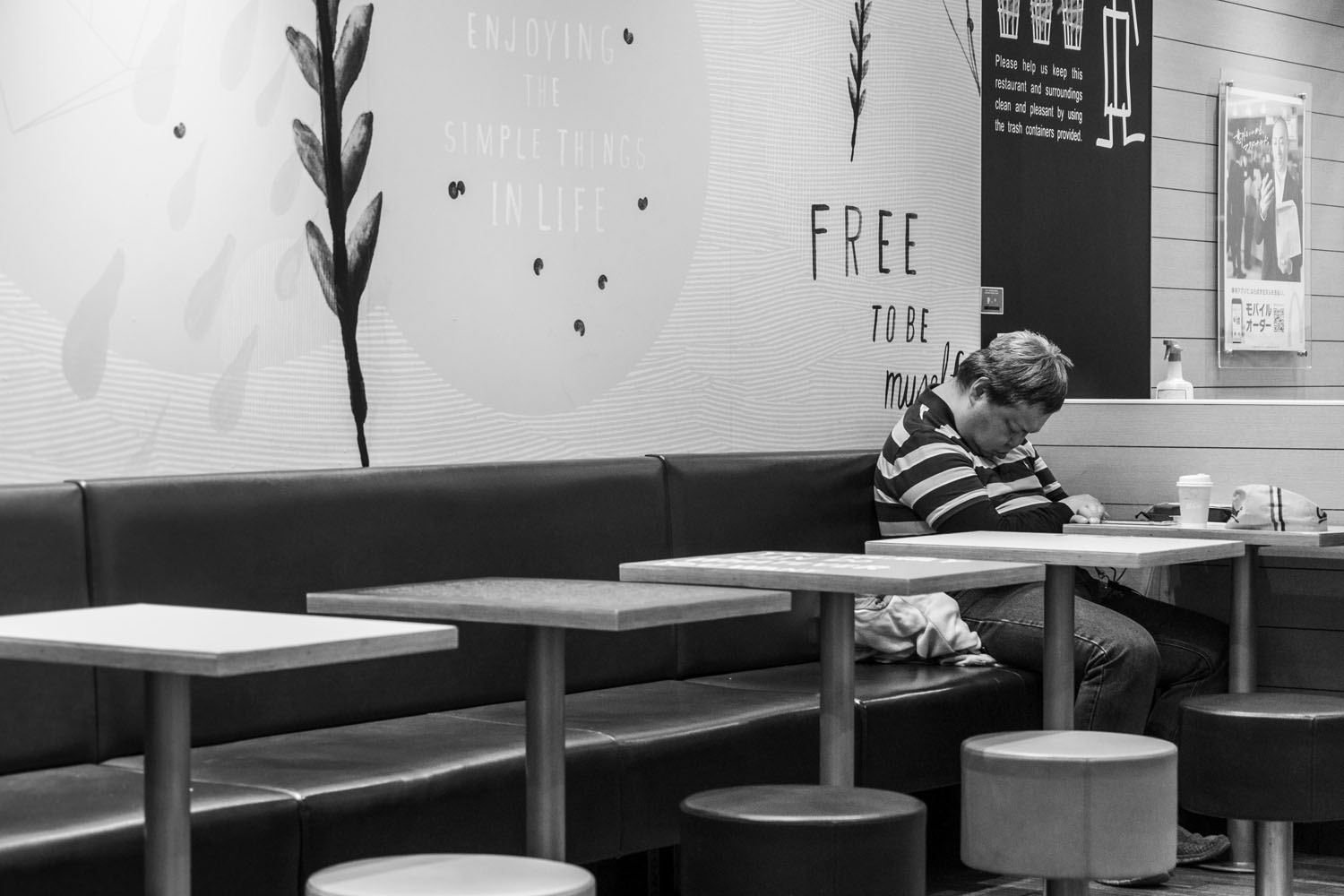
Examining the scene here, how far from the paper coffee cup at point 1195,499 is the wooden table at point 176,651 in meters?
2.34

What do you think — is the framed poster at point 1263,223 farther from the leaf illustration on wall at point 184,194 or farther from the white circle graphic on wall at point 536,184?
the leaf illustration on wall at point 184,194

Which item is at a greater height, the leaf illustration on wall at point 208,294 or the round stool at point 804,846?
the leaf illustration on wall at point 208,294

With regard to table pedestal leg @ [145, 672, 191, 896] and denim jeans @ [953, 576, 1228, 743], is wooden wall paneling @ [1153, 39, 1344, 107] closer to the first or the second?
denim jeans @ [953, 576, 1228, 743]

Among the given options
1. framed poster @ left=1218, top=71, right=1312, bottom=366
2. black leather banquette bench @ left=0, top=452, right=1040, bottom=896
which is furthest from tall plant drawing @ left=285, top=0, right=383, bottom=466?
framed poster @ left=1218, top=71, right=1312, bottom=366

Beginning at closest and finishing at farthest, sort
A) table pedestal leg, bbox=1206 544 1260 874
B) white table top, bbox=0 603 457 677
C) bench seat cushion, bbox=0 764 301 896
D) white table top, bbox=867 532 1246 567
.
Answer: white table top, bbox=0 603 457 677 → bench seat cushion, bbox=0 764 301 896 → white table top, bbox=867 532 1246 567 → table pedestal leg, bbox=1206 544 1260 874

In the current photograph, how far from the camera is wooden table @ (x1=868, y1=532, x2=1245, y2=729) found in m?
3.41

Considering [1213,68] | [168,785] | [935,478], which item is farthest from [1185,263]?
[168,785]

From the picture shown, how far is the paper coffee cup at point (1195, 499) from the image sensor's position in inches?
162

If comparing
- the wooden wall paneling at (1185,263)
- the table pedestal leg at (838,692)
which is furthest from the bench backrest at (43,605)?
the wooden wall paneling at (1185,263)

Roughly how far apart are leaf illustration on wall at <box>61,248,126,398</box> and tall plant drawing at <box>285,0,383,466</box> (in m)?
0.44

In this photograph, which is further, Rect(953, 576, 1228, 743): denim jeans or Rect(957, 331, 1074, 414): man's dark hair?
Rect(957, 331, 1074, 414): man's dark hair

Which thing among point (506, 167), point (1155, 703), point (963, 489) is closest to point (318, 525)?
point (506, 167)

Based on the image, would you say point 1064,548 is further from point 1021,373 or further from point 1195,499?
point 1021,373

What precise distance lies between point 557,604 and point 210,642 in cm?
58
